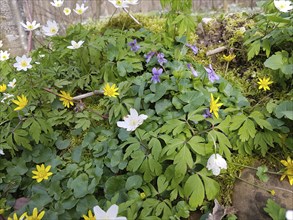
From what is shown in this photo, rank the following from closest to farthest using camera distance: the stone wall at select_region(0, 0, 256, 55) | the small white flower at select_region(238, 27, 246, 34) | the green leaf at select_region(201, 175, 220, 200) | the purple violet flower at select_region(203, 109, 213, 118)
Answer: the green leaf at select_region(201, 175, 220, 200) < the purple violet flower at select_region(203, 109, 213, 118) < the small white flower at select_region(238, 27, 246, 34) < the stone wall at select_region(0, 0, 256, 55)

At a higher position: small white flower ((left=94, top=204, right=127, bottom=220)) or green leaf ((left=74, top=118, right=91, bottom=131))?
small white flower ((left=94, top=204, right=127, bottom=220))

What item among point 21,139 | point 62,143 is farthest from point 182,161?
point 21,139

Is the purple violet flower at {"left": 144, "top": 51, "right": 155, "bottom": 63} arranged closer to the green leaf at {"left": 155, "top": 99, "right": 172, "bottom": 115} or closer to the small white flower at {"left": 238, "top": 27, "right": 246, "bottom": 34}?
the green leaf at {"left": 155, "top": 99, "right": 172, "bottom": 115}

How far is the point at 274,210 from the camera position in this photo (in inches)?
52.5

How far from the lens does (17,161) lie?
177 cm

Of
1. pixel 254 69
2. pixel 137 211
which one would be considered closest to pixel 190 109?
pixel 137 211

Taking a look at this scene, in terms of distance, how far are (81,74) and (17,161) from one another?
2.33 ft

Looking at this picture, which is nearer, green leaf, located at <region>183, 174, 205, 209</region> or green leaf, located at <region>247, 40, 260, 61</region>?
green leaf, located at <region>183, 174, 205, 209</region>

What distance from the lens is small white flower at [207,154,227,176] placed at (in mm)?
1360

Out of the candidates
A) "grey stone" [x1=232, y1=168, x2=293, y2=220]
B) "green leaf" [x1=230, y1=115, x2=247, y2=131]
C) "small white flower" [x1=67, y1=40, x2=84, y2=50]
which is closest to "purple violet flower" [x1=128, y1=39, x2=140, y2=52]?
"small white flower" [x1=67, y1=40, x2=84, y2=50]

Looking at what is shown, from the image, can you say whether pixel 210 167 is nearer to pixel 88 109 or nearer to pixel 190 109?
pixel 190 109

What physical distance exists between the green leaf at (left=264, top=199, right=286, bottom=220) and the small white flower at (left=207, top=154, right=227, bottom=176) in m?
0.25

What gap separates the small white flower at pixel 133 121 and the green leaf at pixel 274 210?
27.6 inches

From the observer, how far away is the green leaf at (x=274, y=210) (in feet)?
4.24
